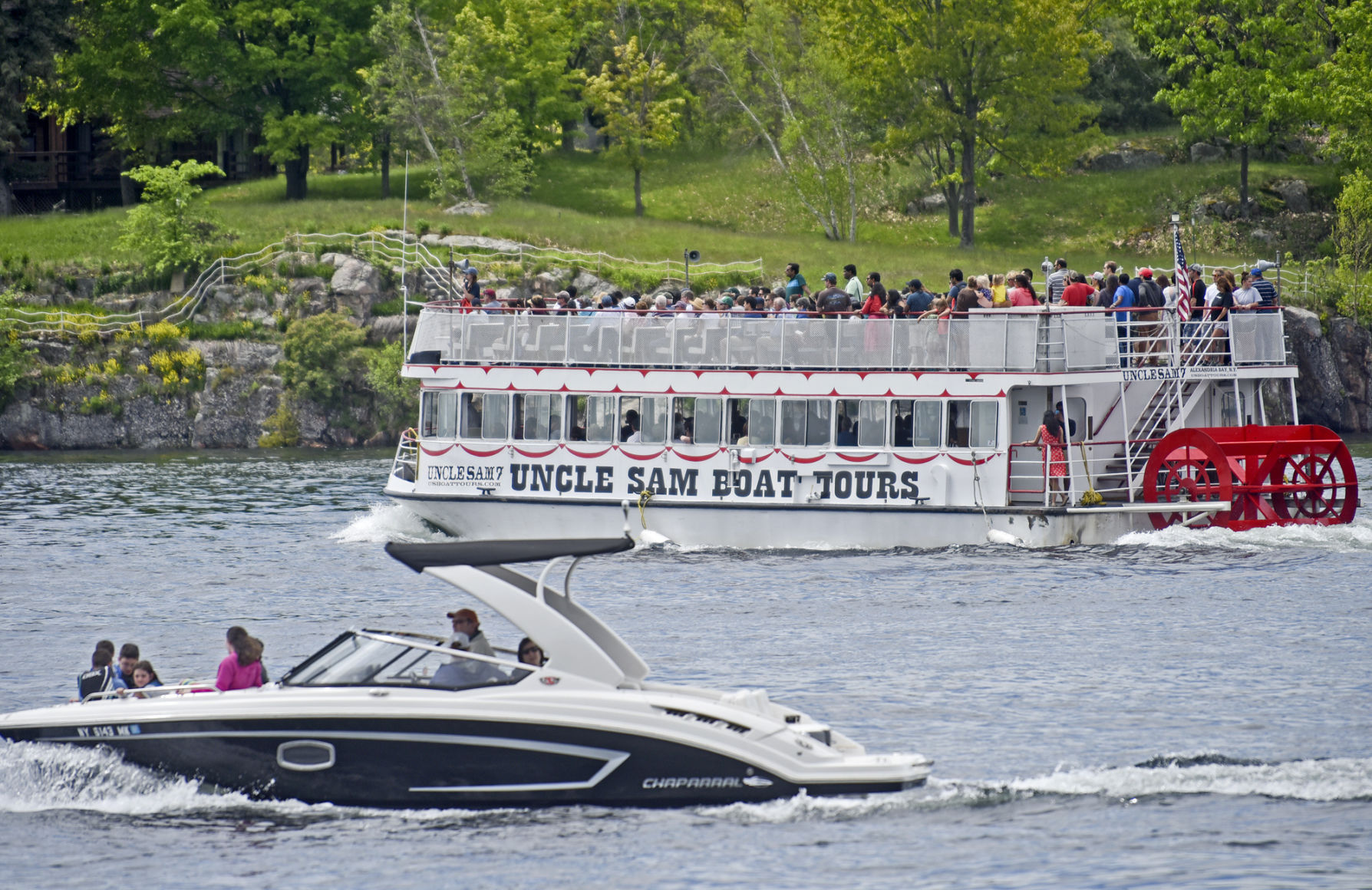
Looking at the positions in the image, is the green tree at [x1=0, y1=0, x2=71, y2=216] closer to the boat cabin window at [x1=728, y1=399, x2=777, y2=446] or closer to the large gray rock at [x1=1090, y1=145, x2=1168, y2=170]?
the large gray rock at [x1=1090, y1=145, x2=1168, y2=170]

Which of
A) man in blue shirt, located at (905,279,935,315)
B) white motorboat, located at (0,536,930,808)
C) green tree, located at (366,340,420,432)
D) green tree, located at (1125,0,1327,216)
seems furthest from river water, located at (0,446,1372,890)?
green tree, located at (1125,0,1327,216)

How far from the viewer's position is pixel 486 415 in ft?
111

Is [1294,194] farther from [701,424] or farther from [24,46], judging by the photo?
[24,46]

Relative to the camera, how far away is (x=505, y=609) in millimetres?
15711

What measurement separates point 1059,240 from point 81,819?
197 ft

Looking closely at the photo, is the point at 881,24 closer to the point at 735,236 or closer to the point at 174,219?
the point at 735,236

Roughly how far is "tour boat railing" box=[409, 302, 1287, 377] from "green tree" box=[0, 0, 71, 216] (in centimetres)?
4266

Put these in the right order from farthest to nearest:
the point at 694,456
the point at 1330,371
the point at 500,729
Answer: the point at 1330,371 → the point at 694,456 → the point at 500,729

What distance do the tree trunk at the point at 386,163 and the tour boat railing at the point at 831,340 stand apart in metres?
41.7

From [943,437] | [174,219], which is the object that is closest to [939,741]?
[943,437]

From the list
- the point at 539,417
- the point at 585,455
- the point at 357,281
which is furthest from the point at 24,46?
the point at 585,455

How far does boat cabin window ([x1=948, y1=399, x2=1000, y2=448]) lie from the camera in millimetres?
31781

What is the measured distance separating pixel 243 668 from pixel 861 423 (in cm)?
1801

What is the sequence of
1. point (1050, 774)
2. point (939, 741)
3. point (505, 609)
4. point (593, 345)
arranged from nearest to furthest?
1. point (505, 609)
2. point (1050, 774)
3. point (939, 741)
4. point (593, 345)
